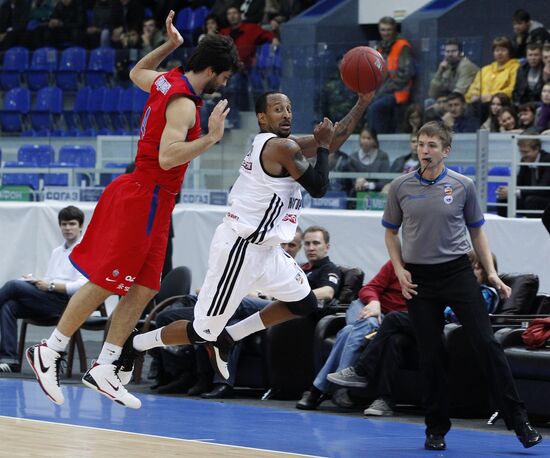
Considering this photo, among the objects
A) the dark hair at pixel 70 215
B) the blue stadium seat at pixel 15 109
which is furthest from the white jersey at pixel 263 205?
the blue stadium seat at pixel 15 109

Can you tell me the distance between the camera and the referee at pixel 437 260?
22.4 ft

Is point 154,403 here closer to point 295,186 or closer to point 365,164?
point 295,186

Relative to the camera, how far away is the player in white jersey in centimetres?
694

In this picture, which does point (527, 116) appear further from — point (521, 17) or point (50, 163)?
point (50, 163)

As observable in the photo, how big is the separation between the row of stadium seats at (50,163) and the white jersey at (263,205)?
25.2ft

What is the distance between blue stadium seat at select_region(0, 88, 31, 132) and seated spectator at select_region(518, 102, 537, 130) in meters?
7.47

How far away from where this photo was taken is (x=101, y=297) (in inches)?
264

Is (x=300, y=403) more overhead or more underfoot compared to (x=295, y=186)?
more underfoot

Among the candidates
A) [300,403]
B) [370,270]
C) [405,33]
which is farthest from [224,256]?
[405,33]

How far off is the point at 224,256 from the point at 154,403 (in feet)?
7.43

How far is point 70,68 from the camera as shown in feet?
63.9

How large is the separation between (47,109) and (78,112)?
0.64 metres

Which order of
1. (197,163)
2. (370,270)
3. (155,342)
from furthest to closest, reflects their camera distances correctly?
(197,163) < (370,270) < (155,342)

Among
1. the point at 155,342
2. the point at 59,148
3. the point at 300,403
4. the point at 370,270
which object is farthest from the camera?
the point at 59,148
